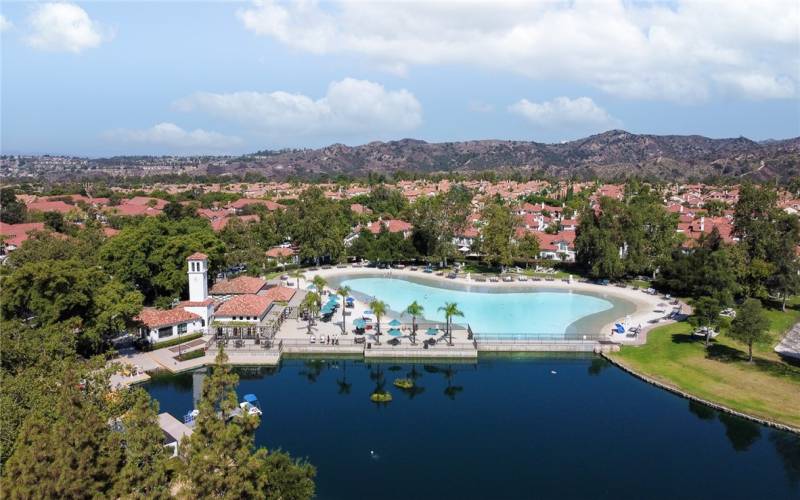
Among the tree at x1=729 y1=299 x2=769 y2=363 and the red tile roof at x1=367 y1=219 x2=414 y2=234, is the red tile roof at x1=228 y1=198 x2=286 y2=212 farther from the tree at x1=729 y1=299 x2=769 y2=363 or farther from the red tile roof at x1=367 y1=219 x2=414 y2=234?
the tree at x1=729 y1=299 x2=769 y2=363

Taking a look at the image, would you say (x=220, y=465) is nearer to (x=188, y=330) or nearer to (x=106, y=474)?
(x=106, y=474)

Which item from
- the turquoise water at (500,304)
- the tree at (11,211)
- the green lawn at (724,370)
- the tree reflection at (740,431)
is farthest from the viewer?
the tree at (11,211)

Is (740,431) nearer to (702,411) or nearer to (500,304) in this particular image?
(702,411)

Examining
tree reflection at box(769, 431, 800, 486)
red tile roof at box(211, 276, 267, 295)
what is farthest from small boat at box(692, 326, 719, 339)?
red tile roof at box(211, 276, 267, 295)

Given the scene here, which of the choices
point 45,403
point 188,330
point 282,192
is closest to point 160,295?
point 188,330

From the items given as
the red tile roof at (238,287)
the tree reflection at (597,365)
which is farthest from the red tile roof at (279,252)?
the tree reflection at (597,365)

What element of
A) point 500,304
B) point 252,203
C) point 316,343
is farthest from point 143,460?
point 252,203

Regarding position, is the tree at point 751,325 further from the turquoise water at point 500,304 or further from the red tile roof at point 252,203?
the red tile roof at point 252,203
